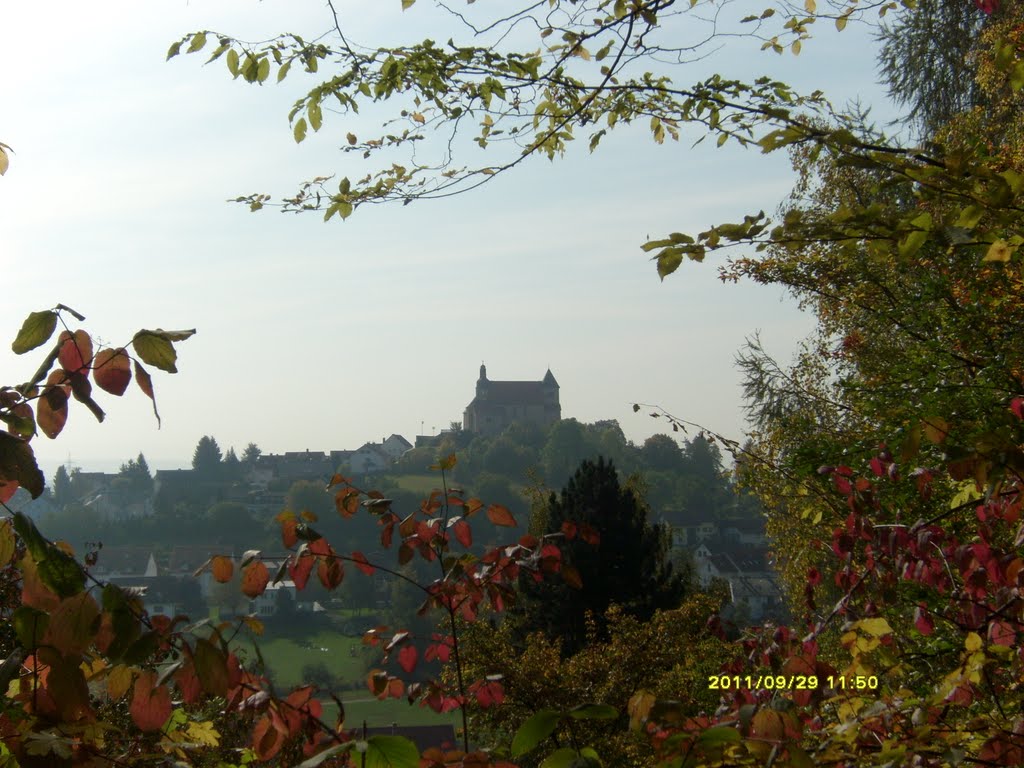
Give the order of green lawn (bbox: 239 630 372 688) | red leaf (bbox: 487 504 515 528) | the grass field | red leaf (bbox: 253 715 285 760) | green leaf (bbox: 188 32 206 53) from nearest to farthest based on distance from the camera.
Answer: red leaf (bbox: 253 715 285 760) → red leaf (bbox: 487 504 515 528) → green leaf (bbox: 188 32 206 53) → the grass field → green lawn (bbox: 239 630 372 688)

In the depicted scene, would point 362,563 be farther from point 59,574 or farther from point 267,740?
point 59,574

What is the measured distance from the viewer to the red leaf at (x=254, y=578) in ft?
6.75

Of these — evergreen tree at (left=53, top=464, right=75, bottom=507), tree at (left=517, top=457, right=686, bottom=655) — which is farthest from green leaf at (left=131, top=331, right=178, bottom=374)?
evergreen tree at (left=53, top=464, right=75, bottom=507)

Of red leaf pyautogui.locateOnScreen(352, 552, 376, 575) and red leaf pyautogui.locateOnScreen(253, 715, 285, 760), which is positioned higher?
red leaf pyautogui.locateOnScreen(352, 552, 376, 575)

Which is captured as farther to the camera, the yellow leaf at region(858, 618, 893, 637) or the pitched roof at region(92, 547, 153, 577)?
the pitched roof at region(92, 547, 153, 577)

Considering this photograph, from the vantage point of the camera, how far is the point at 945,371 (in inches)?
270

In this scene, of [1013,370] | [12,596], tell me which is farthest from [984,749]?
[12,596]

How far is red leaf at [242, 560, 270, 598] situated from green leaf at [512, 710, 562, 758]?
2.76 ft

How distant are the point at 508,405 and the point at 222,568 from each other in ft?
390

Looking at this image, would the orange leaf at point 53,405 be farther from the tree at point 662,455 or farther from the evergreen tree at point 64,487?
the evergreen tree at point 64,487

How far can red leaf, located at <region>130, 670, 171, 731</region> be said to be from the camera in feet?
4.60

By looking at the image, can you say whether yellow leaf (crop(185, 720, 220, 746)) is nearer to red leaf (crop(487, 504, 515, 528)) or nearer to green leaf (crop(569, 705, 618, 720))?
red leaf (crop(487, 504, 515, 528))

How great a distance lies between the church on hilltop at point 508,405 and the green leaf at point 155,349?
11732 cm

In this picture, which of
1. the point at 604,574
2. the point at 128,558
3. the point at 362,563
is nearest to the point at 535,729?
the point at 362,563
